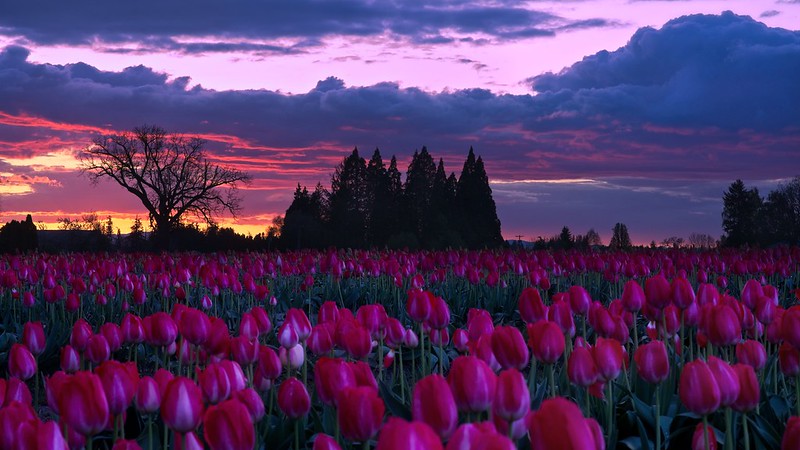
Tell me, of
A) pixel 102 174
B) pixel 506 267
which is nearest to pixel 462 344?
pixel 506 267

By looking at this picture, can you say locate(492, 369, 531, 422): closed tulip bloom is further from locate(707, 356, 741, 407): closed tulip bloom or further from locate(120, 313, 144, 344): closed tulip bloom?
locate(120, 313, 144, 344): closed tulip bloom

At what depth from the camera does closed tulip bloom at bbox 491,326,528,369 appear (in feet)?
10.3

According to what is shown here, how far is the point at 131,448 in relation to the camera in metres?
2.52

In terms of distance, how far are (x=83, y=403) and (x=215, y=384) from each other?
25.1 inches

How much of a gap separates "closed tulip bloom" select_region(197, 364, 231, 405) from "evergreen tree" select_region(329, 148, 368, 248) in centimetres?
4991

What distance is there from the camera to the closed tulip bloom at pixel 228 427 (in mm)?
2318

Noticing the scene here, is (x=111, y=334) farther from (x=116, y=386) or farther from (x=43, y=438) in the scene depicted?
(x=43, y=438)

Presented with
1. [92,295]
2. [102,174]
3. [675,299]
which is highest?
[102,174]

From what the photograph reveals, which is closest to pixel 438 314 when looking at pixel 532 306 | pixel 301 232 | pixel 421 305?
pixel 421 305

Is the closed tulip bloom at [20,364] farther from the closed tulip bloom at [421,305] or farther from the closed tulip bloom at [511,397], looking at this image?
the closed tulip bloom at [511,397]

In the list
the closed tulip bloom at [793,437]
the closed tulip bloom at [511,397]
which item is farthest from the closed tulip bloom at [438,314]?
the closed tulip bloom at [793,437]

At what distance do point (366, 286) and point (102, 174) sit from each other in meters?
49.7

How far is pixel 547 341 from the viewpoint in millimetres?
3416

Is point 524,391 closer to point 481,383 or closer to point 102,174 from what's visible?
point 481,383
